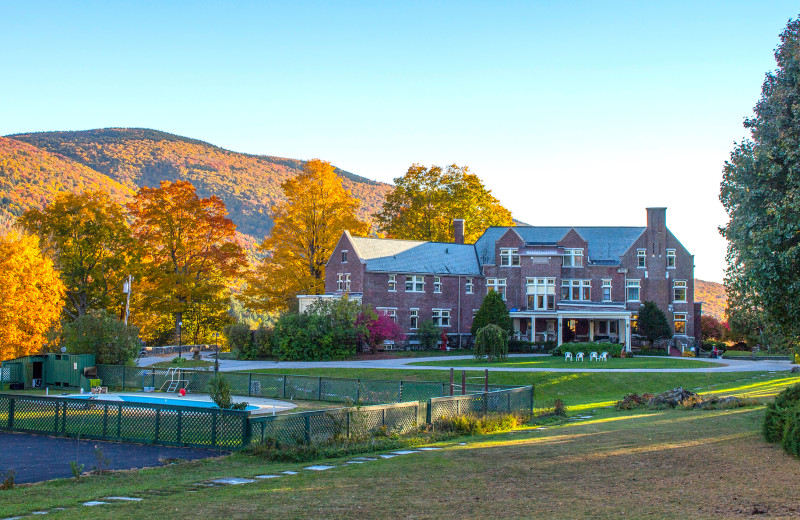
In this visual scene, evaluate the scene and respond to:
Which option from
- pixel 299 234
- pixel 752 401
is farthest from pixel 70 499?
pixel 299 234

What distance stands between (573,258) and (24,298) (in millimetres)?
39701

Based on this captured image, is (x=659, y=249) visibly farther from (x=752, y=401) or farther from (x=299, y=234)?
(x=752, y=401)

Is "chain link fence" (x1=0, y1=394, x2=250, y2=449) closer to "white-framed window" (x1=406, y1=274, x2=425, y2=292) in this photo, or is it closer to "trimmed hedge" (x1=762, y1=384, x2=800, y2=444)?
"trimmed hedge" (x1=762, y1=384, x2=800, y2=444)

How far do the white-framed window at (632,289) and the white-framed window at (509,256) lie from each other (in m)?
8.95

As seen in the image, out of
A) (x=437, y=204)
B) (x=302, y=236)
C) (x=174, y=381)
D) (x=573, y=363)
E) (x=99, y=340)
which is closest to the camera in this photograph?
(x=174, y=381)

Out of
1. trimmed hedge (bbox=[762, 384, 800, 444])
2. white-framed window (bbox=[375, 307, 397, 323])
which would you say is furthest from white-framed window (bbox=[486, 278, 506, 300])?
trimmed hedge (bbox=[762, 384, 800, 444])

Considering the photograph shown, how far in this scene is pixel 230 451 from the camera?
16.8 meters

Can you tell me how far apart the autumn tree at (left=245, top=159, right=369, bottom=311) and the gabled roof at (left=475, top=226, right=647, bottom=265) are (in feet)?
35.9

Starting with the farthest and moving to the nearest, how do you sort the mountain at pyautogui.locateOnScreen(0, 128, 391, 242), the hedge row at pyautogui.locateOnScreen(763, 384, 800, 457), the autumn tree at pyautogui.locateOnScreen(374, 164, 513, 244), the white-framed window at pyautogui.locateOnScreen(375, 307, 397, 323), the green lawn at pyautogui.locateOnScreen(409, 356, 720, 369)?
the mountain at pyautogui.locateOnScreen(0, 128, 391, 242) < the autumn tree at pyautogui.locateOnScreen(374, 164, 513, 244) < the white-framed window at pyautogui.locateOnScreen(375, 307, 397, 323) < the green lawn at pyautogui.locateOnScreen(409, 356, 720, 369) < the hedge row at pyautogui.locateOnScreen(763, 384, 800, 457)

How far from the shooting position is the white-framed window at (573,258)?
58.6 metres

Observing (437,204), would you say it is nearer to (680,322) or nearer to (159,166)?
(680,322)

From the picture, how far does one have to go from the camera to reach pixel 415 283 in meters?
57.4

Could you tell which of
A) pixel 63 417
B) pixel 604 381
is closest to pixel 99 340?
pixel 63 417

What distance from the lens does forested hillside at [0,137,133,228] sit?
83.7 metres
